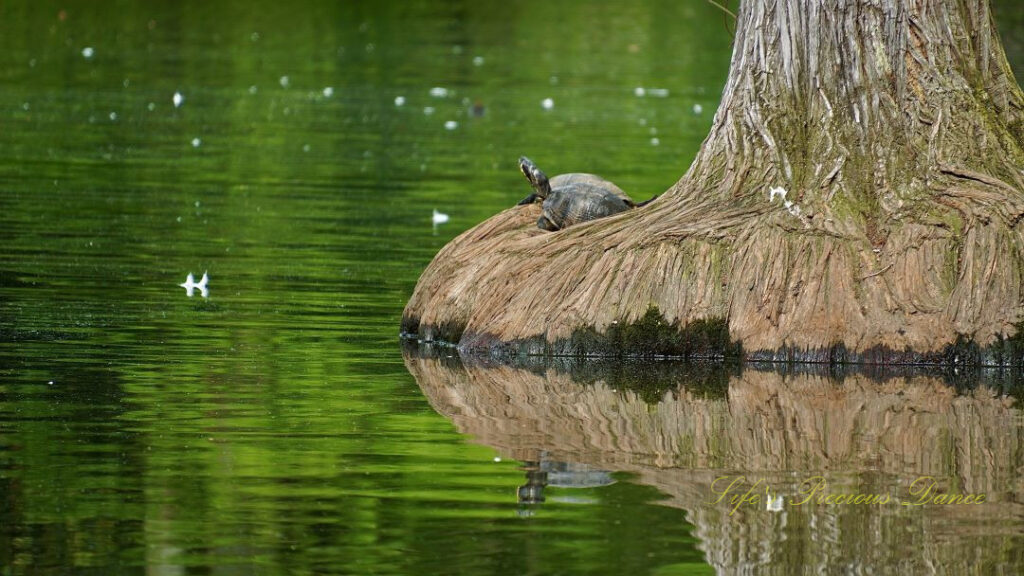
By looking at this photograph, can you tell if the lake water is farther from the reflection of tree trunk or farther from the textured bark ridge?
the textured bark ridge

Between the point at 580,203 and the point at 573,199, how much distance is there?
0.24 feet

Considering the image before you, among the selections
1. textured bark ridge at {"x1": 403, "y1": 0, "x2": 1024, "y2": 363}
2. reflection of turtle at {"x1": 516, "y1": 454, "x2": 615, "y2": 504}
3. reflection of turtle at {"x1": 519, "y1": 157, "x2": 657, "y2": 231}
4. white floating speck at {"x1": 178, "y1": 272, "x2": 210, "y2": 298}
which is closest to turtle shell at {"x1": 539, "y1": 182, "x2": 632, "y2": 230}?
reflection of turtle at {"x1": 519, "y1": 157, "x2": 657, "y2": 231}

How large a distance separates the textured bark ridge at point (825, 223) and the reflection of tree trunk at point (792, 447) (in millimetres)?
548

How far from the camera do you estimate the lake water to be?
6.88 m

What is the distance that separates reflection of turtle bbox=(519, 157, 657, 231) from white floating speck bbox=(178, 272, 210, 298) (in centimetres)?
241

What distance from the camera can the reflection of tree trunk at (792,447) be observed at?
6852mm

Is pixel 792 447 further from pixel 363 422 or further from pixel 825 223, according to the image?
pixel 825 223

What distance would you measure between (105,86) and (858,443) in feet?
85.6

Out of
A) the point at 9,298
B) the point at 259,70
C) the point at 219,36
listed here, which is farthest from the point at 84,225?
the point at 219,36

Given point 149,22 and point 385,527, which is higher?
point 149,22

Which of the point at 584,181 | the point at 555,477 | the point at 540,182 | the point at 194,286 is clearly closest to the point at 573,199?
the point at 584,181

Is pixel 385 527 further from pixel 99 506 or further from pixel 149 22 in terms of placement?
pixel 149 22

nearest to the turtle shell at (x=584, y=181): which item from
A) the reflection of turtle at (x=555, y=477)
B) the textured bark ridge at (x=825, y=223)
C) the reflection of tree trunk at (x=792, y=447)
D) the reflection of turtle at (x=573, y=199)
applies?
the reflection of turtle at (x=573, y=199)

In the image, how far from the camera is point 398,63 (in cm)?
3991
